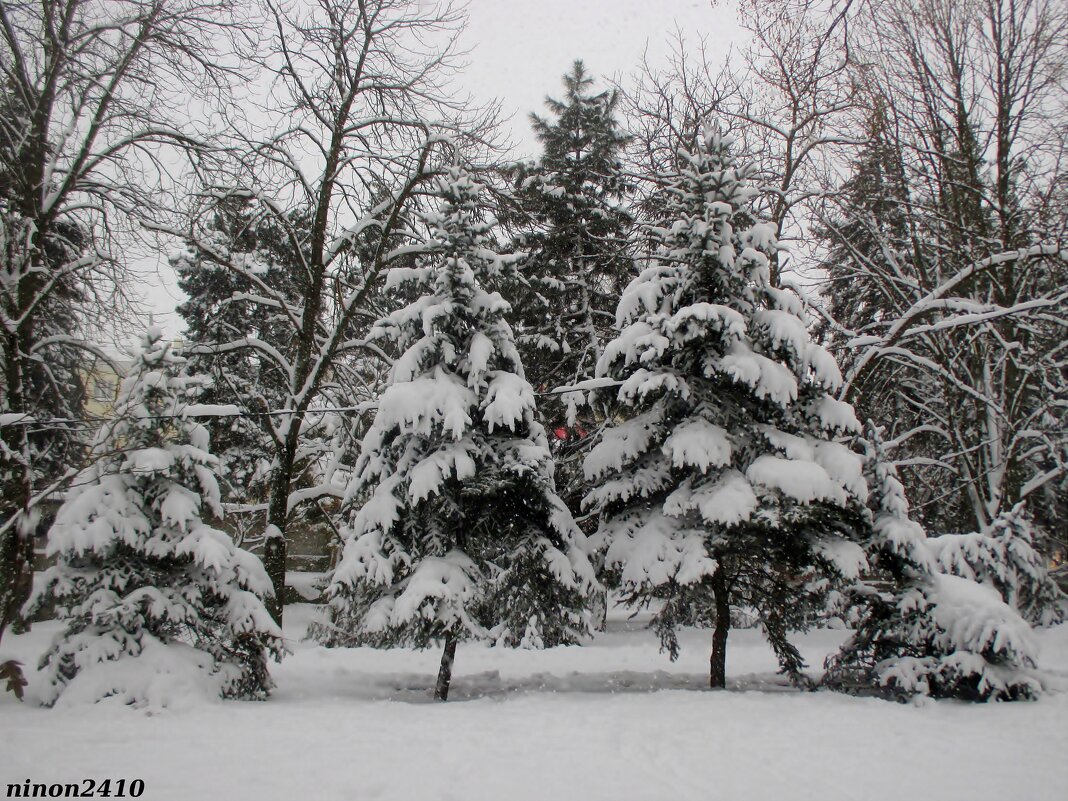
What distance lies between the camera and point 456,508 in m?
9.05

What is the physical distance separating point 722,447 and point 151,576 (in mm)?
7097

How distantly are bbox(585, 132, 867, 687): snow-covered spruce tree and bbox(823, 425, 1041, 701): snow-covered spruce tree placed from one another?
49 centimetres

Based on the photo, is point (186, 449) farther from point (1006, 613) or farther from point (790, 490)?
point (1006, 613)

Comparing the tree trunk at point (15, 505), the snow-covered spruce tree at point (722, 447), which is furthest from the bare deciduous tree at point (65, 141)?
the snow-covered spruce tree at point (722, 447)

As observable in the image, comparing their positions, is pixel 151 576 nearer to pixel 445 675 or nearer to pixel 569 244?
pixel 445 675

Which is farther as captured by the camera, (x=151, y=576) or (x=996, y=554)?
(x=996, y=554)

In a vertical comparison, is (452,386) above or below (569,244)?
below

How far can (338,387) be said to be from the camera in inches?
565

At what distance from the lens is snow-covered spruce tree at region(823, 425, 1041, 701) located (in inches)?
324

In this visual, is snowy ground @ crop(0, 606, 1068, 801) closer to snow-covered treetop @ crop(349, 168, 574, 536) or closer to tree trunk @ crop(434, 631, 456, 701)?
tree trunk @ crop(434, 631, 456, 701)

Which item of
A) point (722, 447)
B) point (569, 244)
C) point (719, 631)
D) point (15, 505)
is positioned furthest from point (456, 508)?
point (569, 244)

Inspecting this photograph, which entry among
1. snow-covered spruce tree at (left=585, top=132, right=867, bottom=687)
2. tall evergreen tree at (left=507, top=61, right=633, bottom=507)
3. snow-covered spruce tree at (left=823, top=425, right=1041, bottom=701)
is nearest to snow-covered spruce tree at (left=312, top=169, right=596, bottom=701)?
snow-covered spruce tree at (left=585, top=132, right=867, bottom=687)

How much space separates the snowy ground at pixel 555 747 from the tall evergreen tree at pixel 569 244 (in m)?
9.28

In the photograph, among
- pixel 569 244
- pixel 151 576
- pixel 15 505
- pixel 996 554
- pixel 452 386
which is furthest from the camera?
pixel 569 244
